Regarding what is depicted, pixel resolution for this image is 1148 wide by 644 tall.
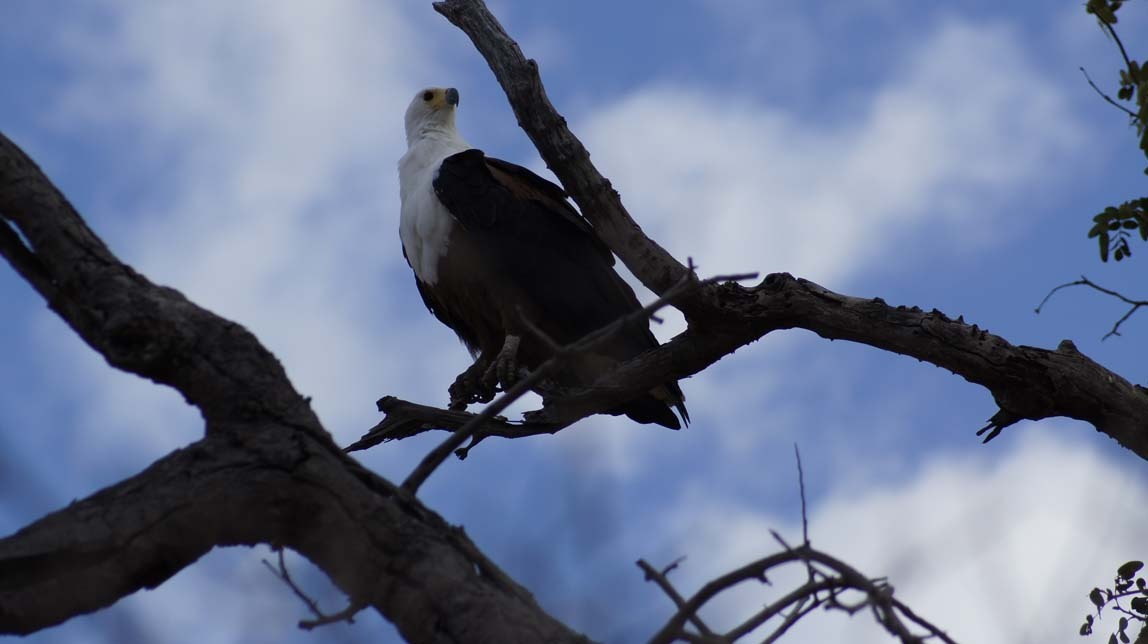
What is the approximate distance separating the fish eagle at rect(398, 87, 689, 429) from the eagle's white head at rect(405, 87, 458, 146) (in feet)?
2.89

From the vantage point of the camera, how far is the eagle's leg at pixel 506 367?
4438 mm

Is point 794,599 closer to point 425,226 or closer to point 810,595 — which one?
point 810,595

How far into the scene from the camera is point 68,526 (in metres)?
1.95

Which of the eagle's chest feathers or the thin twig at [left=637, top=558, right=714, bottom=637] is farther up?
the eagle's chest feathers

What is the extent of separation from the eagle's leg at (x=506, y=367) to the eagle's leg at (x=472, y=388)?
0.05 m

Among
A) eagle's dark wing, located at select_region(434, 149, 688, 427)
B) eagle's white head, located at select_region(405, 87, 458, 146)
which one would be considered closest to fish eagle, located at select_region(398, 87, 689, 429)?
eagle's dark wing, located at select_region(434, 149, 688, 427)

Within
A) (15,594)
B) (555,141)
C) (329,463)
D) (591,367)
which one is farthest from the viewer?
(591,367)

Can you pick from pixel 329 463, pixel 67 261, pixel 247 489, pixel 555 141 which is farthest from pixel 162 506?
pixel 555 141

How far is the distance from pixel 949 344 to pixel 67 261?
216 cm

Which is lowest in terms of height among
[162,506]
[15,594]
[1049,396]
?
[15,594]

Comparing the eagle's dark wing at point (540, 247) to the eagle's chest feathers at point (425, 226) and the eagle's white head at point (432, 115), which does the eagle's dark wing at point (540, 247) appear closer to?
the eagle's chest feathers at point (425, 226)

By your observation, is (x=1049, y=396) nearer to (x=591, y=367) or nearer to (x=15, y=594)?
(x=591, y=367)

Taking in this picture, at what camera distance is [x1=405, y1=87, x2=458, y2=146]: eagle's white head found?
18.7ft

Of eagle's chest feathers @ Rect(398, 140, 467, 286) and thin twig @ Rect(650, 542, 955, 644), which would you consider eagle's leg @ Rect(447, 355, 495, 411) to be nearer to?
eagle's chest feathers @ Rect(398, 140, 467, 286)
